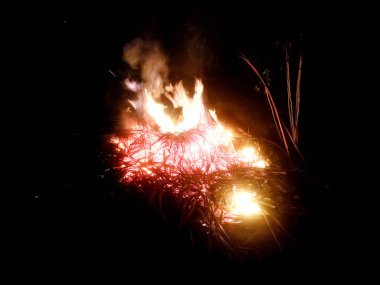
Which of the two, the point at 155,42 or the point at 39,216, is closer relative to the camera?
the point at 39,216

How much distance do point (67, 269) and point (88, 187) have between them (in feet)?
3.20

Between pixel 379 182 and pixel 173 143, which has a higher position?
pixel 173 143

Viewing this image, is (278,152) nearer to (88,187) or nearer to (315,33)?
(315,33)

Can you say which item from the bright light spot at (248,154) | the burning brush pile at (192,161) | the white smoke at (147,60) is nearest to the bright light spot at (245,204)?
the burning brush pile at (192,161)

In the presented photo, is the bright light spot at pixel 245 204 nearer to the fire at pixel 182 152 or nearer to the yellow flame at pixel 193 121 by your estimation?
the fire at pixel 182 152

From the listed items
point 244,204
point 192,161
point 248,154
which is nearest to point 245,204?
point 244,204

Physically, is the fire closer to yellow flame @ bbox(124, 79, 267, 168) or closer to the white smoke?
yellow flame @ bbox(124, 79, 267, 168)

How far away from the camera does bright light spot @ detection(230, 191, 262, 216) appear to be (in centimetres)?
299

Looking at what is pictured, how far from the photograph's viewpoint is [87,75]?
563 cm

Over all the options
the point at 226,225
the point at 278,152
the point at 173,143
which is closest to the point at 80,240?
the point at 226,225

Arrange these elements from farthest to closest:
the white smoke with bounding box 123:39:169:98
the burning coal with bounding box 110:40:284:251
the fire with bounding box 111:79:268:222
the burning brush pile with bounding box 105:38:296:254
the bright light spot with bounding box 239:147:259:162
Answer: the white smoke with bounding box 123:39:169:98 < the bright light spot with bounding box 239:147:259:162 < the fire with bounding box 111:79:268:222 < the burning coal with bounding box 110:40:284:251 < the burning brush pile with bounding box 105:38:296:254

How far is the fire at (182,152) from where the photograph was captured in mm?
3240

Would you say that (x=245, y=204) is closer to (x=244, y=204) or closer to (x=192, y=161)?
(x=244, y=204)

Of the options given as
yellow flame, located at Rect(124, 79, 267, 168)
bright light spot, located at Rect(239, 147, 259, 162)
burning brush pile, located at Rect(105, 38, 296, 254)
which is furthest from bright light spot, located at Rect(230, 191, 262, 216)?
bright light spot, located at Rect(239, 147, 259, 162)
